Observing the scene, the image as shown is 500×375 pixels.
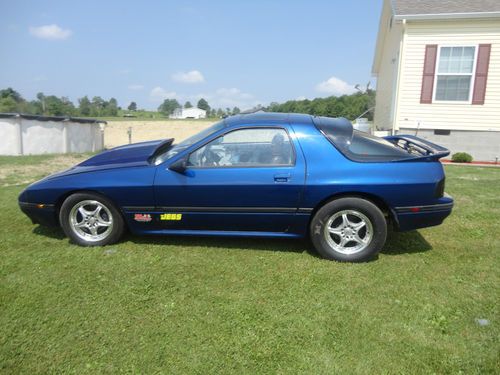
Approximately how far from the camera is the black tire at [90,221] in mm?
3961

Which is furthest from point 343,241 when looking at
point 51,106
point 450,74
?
point 51,106

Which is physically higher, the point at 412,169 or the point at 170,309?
the point at 412,169

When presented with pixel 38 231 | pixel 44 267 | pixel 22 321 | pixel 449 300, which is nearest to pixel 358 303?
pixel 449 300

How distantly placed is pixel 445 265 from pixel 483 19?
10591 millimetres

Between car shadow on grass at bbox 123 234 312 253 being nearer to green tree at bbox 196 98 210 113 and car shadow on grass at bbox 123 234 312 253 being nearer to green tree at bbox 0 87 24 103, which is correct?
green tree at bbox 0 87 24 103

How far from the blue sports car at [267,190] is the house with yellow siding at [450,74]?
8889mm

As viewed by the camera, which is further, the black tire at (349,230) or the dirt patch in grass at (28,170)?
the dirt patch in grass at (28,170)

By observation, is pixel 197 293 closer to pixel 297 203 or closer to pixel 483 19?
pixel 297 203

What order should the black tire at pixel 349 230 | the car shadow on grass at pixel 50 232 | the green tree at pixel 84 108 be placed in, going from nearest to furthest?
1. the black tire at pixel 349 230
2. the car shadow on grass at pixel 50 232
3. the green tree at pixel 84 108

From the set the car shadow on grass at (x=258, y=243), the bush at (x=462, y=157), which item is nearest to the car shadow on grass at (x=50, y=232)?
the car shadow on grass at (x=258, y=243)

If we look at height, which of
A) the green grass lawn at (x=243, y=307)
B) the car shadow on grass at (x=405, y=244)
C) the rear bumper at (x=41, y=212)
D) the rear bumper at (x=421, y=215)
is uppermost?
the rear bumper at (x=421, y=215)

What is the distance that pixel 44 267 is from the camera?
355 cm

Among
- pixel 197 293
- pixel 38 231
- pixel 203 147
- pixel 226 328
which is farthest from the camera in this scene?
pixel 38 231

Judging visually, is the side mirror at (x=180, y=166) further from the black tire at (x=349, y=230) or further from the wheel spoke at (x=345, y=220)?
the wheel spoke at (x=345, y=220)
